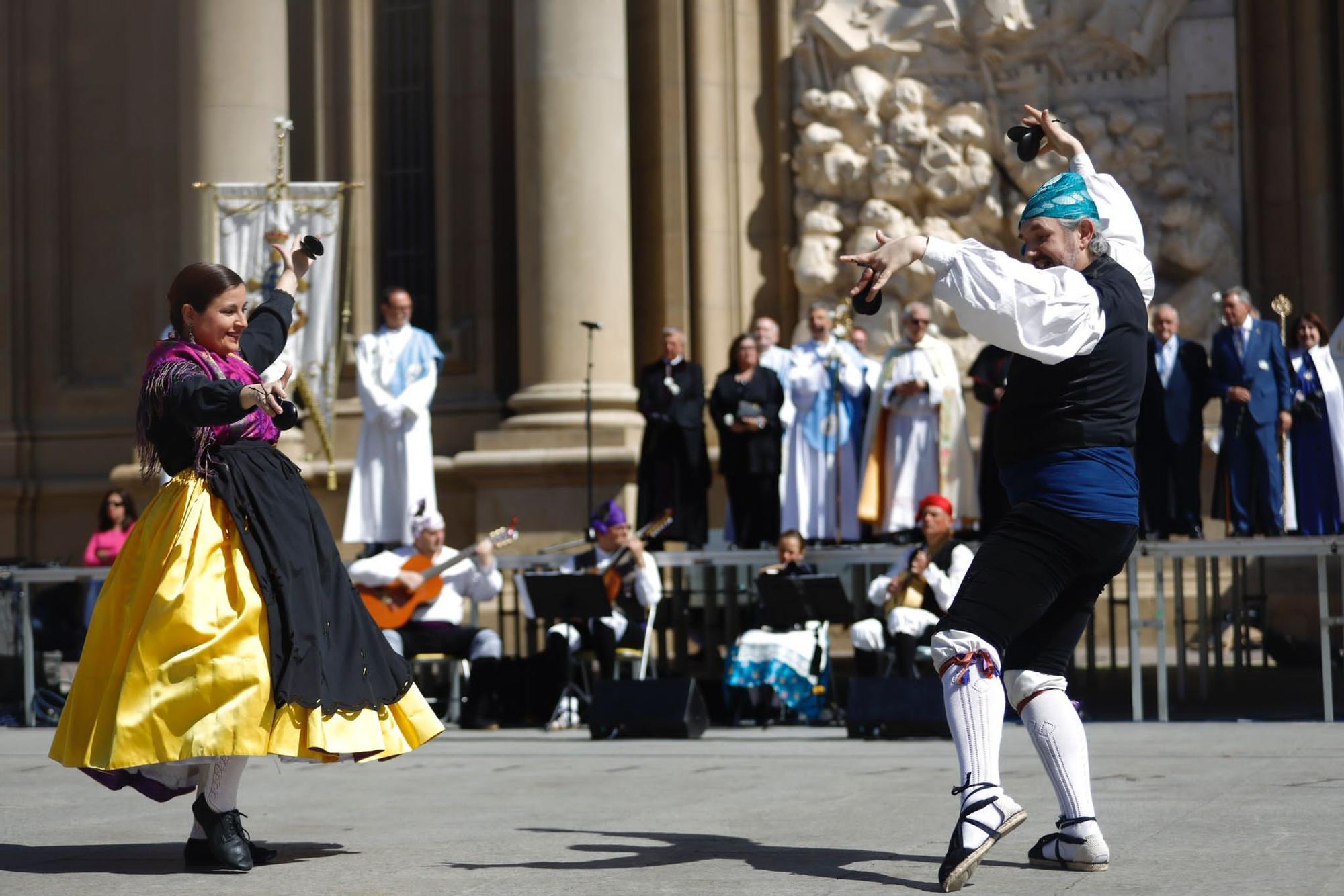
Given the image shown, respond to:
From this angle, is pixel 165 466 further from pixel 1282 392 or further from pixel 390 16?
pixel 390 16

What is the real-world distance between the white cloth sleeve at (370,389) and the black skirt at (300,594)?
7854 millimetres

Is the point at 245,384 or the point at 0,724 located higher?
the point at 245,384

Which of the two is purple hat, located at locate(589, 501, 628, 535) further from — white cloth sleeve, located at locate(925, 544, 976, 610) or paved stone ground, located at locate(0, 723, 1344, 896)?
paved stone ground, located at locate(0, 723, 1344, 896)

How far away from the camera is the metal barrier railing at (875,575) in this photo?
1066cm

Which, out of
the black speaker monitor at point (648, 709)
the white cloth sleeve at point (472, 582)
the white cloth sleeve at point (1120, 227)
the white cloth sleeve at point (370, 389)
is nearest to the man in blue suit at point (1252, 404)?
the black speaker monitor at point (648, 709)

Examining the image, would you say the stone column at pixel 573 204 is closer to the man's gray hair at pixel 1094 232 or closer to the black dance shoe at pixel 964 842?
the man's gray hair at pixel 1094 232

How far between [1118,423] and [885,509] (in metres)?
8.05

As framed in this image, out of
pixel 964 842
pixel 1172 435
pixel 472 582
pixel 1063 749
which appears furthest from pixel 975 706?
pixel 1172 435

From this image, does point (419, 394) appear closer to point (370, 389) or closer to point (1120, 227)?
point (370, 389)

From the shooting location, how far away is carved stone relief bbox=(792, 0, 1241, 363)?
15.1m

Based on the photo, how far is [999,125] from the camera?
15.5 m

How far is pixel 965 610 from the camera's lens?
5.40 metres

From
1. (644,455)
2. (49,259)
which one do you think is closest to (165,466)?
(644,455)

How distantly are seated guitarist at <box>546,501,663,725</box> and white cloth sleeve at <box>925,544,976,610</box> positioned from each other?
1.73m
